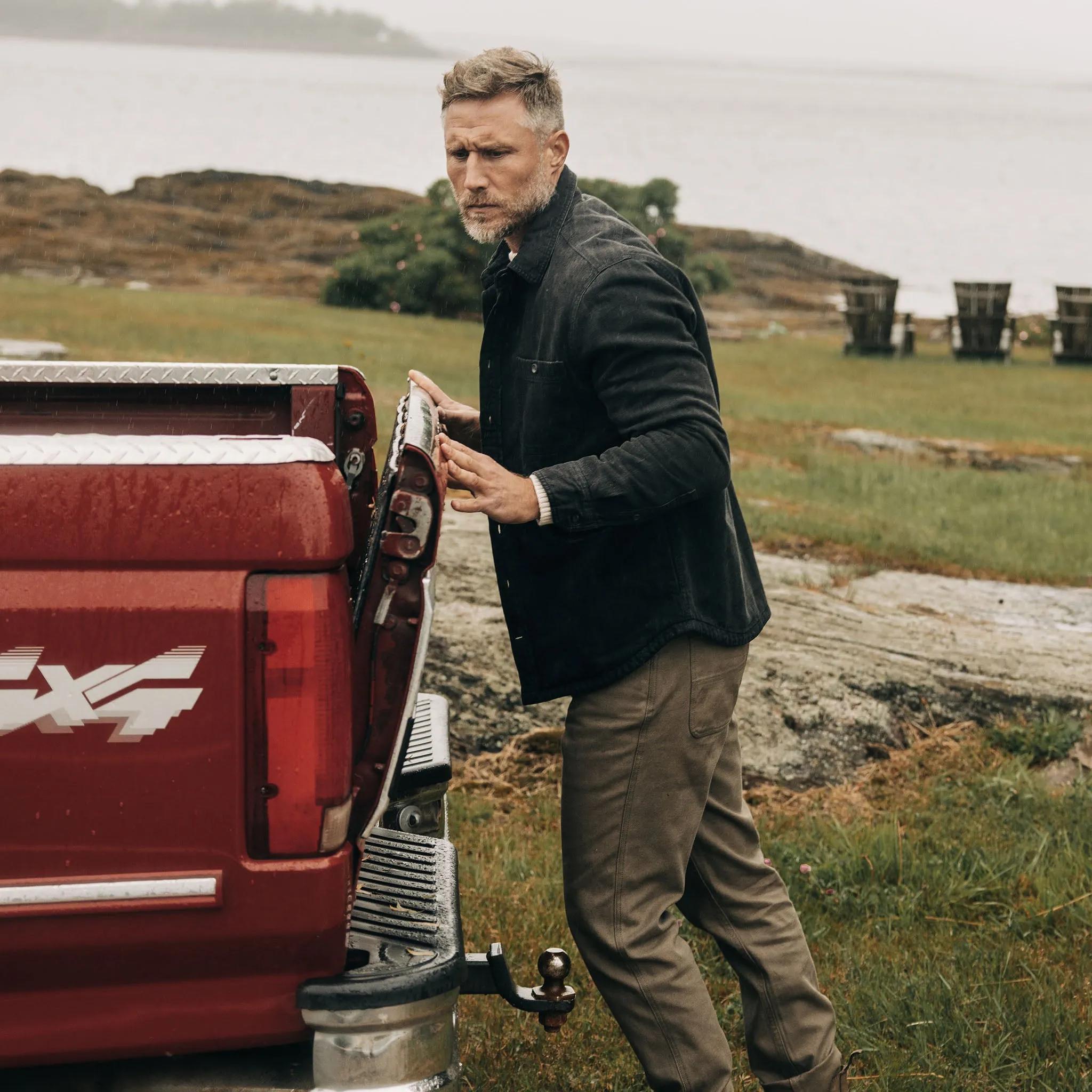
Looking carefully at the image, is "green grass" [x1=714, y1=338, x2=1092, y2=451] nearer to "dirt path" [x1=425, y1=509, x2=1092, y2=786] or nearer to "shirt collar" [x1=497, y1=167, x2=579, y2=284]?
"dirt path" [x1=425, y1=509, x2=1092, y2=786]

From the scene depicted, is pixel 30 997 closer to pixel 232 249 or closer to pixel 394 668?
pixel 394 668

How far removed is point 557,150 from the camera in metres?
3.07

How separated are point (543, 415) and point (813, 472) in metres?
9.72

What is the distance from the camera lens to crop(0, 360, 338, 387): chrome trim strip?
3355 millimetres

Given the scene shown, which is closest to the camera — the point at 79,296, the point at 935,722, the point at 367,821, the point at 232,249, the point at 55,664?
the point at 55,664

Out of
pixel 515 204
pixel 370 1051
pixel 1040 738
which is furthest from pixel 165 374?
pixel 1040 738

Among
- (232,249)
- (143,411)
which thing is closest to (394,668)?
(143,411)

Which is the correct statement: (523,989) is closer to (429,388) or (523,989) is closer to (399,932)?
(399,932)

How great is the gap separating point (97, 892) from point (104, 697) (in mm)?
299

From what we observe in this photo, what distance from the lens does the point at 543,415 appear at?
9.64 ft

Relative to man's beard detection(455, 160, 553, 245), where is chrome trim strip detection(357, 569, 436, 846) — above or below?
below

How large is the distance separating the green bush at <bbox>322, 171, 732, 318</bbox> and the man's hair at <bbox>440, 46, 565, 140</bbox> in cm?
2341

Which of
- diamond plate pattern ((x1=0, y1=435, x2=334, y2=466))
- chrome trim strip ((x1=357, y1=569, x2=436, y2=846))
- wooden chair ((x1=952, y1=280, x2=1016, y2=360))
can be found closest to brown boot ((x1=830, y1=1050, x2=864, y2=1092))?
chrome trim strip ((x1=357, y1=569, x2=436, y2=846))

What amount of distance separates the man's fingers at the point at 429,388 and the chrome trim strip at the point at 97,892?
1.35 metres
